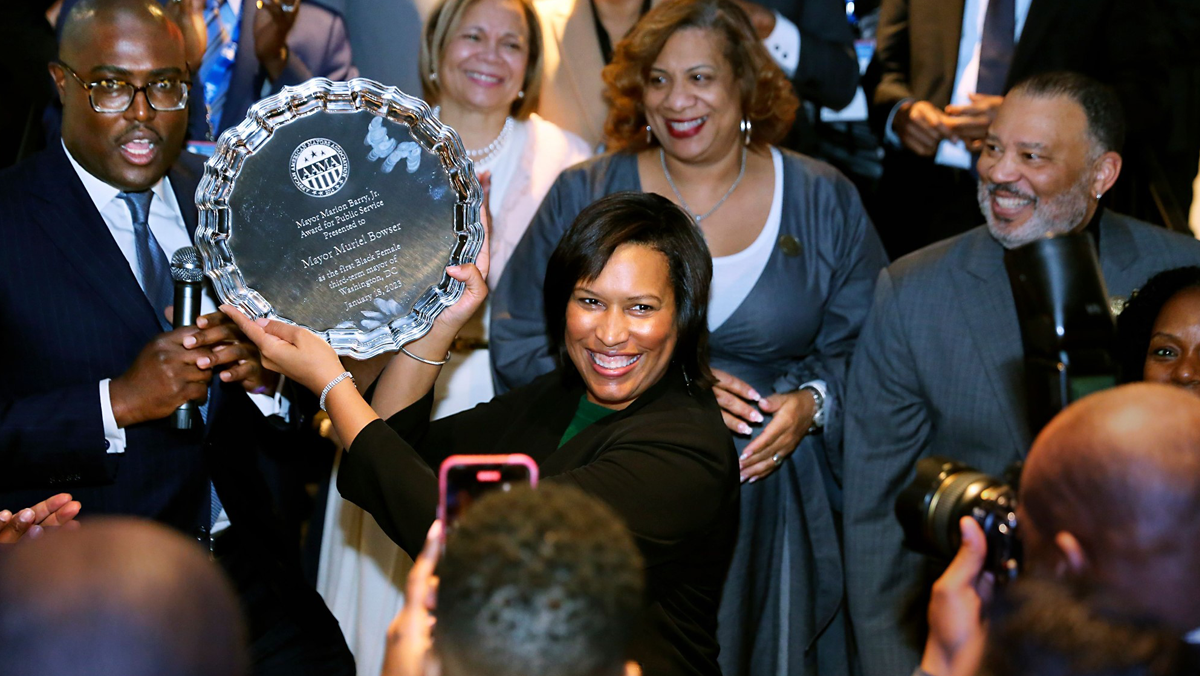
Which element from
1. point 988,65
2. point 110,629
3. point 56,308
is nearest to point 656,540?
point 110,629

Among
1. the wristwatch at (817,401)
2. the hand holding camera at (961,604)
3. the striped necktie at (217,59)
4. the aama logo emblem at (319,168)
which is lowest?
the wristwatch at (817,401)

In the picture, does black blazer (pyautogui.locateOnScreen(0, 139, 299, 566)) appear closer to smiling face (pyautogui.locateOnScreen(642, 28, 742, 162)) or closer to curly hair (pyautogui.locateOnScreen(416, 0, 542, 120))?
curly hair (pyautogui.locateOnScreen(416, 0, 542, 120))

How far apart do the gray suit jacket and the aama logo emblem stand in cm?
169

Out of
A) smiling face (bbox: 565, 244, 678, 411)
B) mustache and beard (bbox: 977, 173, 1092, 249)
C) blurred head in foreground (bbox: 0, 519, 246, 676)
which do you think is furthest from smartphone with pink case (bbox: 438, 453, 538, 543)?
mustache and beard (bbox: 977, 173, 1092, 249)

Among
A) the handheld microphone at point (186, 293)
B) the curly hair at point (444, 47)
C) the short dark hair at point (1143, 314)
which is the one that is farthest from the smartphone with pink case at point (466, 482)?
the curly hair at point (444, 47)

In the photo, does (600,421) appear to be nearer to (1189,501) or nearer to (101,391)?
(101,391)

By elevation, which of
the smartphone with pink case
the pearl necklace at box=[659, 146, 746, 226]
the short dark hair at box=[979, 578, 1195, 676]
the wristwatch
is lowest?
the wristwatch

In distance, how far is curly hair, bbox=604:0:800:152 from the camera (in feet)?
11.9

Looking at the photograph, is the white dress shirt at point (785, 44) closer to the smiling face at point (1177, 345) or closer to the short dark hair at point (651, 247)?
the short dark hair at point (651, 247)

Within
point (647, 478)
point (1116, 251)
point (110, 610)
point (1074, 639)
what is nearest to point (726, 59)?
point (1116, 251)

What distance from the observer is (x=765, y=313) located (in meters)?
3.48

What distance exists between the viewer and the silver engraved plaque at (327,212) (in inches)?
97.9

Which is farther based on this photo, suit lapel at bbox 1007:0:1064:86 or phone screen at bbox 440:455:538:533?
suit lapel at bbox 1007:0:1064:86

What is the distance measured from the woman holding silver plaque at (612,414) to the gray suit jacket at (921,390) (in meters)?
0.79
